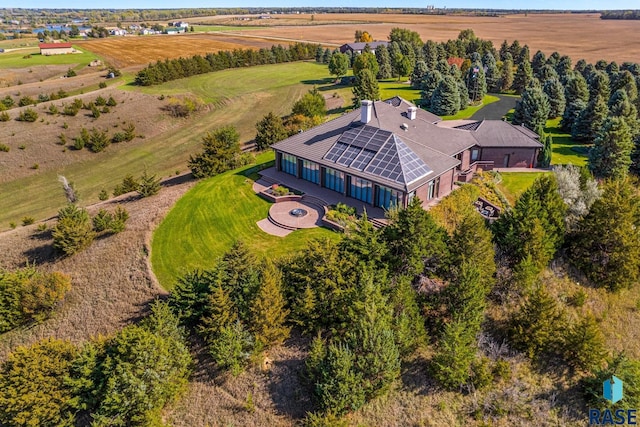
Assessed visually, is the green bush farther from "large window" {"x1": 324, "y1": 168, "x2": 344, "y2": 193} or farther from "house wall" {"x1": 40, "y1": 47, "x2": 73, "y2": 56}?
"house wall" {"x1": 40, "y1": 47, "x2": 73, "y2": 56}

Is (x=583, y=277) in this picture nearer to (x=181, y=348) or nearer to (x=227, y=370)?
(x=227, y=370)

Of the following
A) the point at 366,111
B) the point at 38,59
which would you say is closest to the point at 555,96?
the point at 366,111

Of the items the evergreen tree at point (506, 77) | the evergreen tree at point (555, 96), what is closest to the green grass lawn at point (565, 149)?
the evergreen tree at point (555, 96)

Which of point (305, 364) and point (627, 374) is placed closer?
point (627, 374)

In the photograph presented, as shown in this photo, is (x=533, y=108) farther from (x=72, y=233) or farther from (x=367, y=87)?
(x=72, y=233)

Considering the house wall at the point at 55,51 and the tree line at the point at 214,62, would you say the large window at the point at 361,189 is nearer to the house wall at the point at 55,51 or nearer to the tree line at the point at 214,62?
the tree line at the point at 214,62

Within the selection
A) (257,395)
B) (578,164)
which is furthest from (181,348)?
(578,164)
